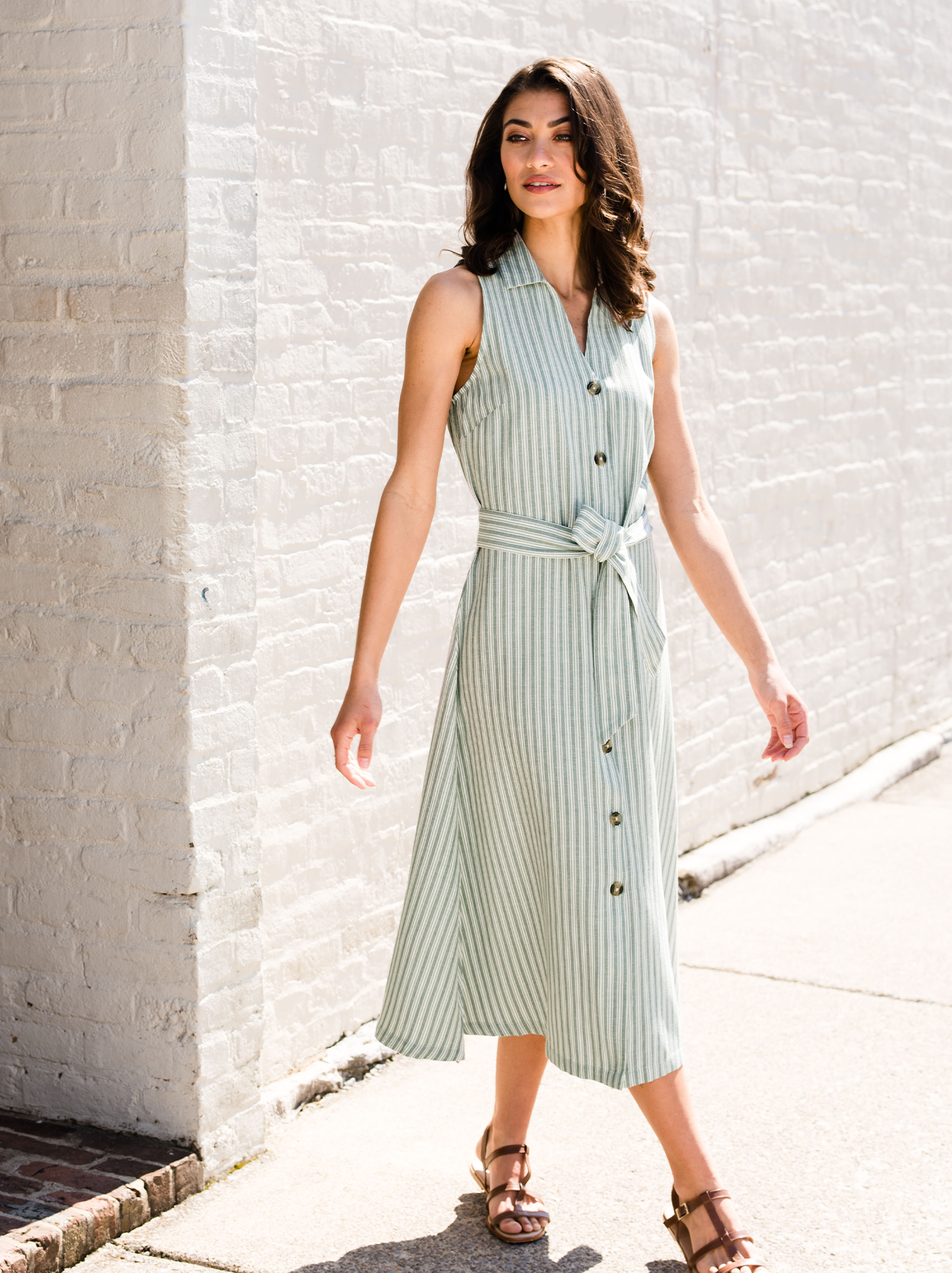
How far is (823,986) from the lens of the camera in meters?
4.27

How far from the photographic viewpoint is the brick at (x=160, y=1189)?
2947 mm

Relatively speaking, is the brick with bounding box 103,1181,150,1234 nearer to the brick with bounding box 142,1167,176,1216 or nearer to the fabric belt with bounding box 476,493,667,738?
the brick with bounding box 142,1167,176,1216

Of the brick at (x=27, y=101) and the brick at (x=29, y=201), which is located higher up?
the brick at (x=27, y=101)

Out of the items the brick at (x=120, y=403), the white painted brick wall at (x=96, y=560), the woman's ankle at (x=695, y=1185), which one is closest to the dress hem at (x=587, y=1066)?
the woman's ankle at (x=695, y=1185)

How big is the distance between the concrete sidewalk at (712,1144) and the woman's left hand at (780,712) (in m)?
0.85

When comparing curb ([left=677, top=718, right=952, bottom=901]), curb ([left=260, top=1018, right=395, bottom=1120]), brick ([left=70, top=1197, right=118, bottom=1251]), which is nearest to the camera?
brick ([left=70, top=1197, right=118, bottom=1251])

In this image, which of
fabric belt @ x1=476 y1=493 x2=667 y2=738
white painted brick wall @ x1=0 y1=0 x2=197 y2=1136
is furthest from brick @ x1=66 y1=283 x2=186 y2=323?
fabric belt @ x1=476 y1=493 x2=667 y2=738

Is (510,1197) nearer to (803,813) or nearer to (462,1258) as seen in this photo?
(462,1258)

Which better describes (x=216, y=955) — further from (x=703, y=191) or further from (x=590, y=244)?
(x=703, y=191)

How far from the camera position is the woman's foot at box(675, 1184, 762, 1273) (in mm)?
2713

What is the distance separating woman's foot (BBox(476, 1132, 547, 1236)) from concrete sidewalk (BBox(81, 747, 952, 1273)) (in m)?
0.04

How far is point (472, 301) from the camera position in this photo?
2762 mm

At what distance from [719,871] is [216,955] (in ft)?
8.15

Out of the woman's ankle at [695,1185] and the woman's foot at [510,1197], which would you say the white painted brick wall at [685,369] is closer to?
the woman's foot at [510,1197]
